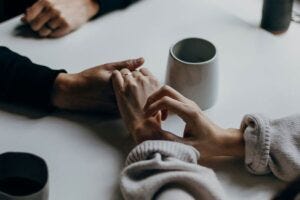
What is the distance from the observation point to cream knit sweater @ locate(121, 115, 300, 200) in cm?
83

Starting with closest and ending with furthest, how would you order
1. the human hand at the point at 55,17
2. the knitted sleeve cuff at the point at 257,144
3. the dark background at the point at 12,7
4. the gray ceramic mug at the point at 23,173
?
the gray ceramic mug at the point at 23,173 < the knitted sleeve cuff at the point at 257,144 < the human hand at the point at 55,17 < the dark background at the point at 12,7

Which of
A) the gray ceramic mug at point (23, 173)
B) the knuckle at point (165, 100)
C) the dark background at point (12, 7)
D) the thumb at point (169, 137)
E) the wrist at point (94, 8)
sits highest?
the gray ceramic mug at point (23, 173)

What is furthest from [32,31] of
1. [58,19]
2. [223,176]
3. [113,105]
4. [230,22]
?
[223,176]

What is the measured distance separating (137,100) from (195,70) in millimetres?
106

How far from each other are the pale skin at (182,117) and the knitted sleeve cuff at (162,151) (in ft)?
0.16

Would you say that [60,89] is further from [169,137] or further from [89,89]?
[169,137]

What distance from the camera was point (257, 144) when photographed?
0.91 m

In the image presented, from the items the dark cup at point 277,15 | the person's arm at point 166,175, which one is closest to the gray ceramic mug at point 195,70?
the person's arm at point 166,175

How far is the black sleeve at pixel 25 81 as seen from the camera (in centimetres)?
106

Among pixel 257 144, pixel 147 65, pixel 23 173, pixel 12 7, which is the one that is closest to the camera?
pixel 23 173

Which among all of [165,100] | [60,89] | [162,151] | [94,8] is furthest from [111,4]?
[162,151]

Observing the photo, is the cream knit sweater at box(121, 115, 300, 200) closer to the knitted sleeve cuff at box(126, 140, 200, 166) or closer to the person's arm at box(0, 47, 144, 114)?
the knitted sleeve cuff at box(126, 140, 200, 166)

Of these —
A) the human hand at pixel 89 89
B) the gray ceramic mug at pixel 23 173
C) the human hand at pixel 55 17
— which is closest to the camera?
the gray ceramic mug at pixel 23 173

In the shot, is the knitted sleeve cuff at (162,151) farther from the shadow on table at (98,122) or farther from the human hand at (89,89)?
the human hand at (89,89)
